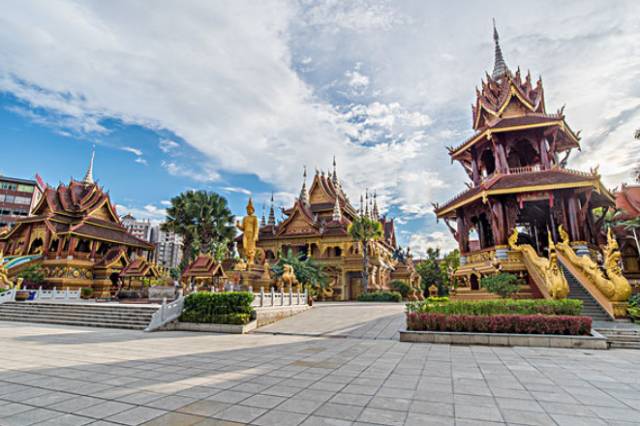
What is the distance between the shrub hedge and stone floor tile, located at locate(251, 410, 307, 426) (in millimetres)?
9477

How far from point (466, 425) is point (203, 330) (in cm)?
1176

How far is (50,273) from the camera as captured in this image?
3055 cm

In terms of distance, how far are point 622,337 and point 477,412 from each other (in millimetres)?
8544

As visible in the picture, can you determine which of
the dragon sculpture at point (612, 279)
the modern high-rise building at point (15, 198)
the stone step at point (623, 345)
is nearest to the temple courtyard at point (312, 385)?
the stone step at point (623, 345)

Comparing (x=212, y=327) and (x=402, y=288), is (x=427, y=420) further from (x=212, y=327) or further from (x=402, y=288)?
(x=402, y=288)

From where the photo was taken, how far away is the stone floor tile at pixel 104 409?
3848 mm

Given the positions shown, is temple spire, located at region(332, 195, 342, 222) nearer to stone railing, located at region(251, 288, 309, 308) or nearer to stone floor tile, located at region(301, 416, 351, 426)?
stone railing, located at region(251, 288, 309, 308)

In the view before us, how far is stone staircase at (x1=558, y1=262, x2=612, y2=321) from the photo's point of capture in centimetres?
1262

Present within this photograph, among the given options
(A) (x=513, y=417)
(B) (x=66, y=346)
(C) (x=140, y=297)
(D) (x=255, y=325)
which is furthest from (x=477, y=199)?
(C) (x=140, y=297)

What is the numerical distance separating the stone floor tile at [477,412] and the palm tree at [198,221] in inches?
1246

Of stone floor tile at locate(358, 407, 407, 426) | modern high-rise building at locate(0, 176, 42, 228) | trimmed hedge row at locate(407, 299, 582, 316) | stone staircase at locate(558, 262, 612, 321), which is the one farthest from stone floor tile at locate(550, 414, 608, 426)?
modern high-rise building at locate(0, 176, 42, 228)

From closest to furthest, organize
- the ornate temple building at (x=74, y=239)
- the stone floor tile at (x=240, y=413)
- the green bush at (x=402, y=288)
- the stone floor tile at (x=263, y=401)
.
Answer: the stone floor tile at (x=240, y=413) → the stone floor tile at (x=263, y=401) → the ornate temple building at (x=74, y=239) → the green bush at (x=402, y=288)

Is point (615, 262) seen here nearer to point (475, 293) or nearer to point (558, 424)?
point (475, 293)

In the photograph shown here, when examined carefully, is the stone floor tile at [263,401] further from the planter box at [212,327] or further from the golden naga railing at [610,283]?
the golden naga railing at [610,283]
